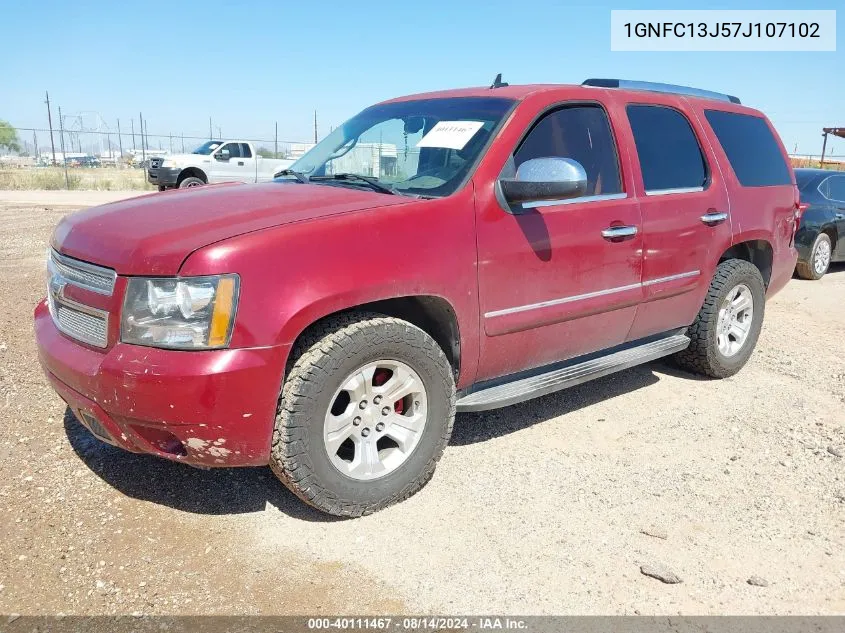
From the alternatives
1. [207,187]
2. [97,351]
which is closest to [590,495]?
[97,351]

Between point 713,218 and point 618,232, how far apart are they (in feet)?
3.36

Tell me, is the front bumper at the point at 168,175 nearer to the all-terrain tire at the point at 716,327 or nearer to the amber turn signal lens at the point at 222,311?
the all-terrain tire at the point at 716,327

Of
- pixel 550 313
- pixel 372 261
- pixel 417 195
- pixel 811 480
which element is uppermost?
pixel 417 195

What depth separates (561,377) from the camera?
367cm

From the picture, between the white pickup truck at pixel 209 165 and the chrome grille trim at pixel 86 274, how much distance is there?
16414 mm

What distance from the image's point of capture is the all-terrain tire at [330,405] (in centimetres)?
269

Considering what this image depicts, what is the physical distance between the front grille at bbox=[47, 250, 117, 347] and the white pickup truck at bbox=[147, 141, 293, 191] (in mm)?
16376

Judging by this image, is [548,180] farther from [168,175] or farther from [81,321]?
[168,175]

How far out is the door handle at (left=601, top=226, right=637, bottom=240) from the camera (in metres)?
3.68

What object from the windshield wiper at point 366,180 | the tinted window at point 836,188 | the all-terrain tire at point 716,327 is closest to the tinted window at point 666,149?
the all-terrain tire at point 716,327

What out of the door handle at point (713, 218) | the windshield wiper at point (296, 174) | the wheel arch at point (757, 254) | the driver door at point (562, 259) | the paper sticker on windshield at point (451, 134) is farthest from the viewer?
the wheel arch at point (757, 254)

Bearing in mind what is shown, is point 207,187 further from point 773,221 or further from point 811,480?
point 773,221

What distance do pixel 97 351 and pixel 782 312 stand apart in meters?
6.73

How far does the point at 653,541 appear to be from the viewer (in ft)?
9.44
